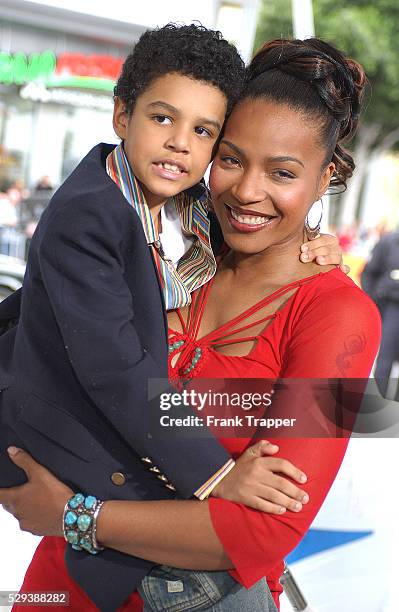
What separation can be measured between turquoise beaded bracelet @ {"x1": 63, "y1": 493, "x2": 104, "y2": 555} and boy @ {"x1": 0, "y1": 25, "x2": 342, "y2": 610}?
3 cm

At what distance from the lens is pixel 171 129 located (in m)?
1.85

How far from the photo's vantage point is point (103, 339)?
1.52m

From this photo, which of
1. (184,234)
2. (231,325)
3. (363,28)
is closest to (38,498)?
(231,325)

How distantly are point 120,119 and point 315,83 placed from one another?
50 cm

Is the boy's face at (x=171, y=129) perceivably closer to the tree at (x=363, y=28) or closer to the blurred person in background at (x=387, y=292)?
the blurred person in background at (x=387, y=292)

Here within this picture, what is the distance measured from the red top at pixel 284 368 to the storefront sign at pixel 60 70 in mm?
11154

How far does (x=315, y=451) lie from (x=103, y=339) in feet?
1.55

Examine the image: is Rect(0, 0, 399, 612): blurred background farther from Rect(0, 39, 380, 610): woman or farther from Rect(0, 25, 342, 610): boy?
Rect(0, 25, 342, 610): boy

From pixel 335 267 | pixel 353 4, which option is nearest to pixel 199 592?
pixel 335 267

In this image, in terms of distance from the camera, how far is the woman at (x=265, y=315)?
153cm

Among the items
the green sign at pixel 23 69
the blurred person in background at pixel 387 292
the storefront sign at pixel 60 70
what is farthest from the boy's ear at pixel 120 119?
the green sign at pixel 23 69

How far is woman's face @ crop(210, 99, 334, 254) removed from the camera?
1.78 m

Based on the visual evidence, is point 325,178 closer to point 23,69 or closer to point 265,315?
point 265,315

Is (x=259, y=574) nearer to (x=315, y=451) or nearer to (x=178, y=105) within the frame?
(x=315, y=451)
